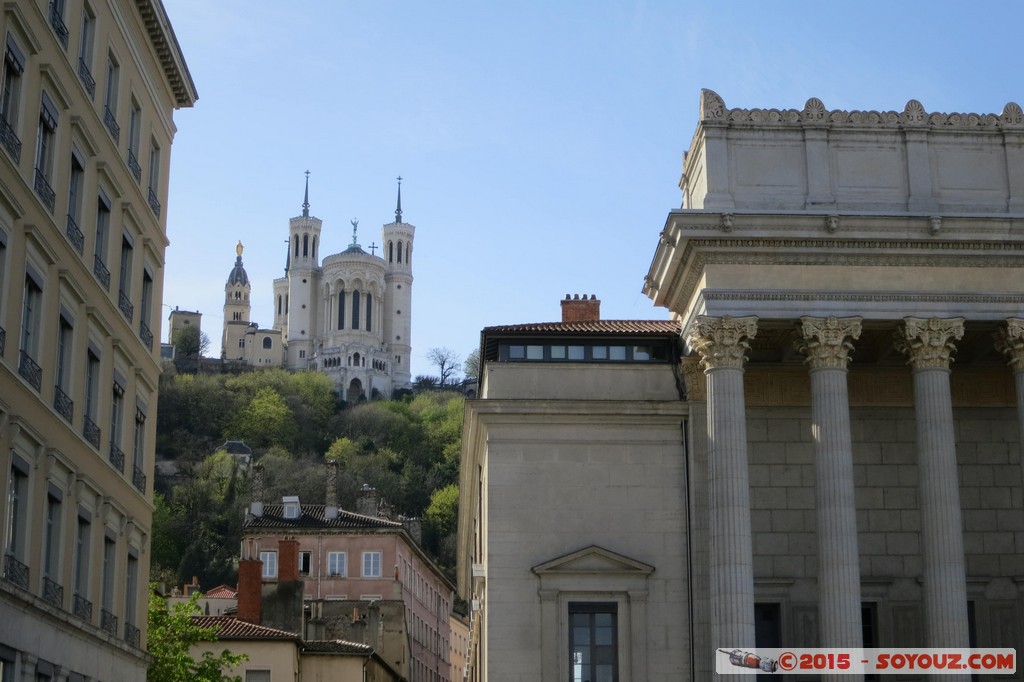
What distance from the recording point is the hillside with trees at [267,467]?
468 feet

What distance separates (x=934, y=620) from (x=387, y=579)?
52.9 meters

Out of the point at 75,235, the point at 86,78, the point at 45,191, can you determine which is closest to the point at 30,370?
the point at 45,191

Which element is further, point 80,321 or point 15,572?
point 80,321

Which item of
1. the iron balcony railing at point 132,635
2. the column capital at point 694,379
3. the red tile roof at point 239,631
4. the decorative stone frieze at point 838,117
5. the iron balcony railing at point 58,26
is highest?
the decorative stone frieze at point 838,117

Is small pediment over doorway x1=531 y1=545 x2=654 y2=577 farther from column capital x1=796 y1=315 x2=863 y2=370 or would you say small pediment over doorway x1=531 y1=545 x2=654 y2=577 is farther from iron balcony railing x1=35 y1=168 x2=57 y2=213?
iron balcony railing x1=35 y1=168 x2=57 y2=213

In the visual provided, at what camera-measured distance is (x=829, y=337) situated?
36969 mm

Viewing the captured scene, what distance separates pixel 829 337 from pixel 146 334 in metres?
15.7

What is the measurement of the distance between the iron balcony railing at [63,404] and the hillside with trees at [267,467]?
95255 millimetres

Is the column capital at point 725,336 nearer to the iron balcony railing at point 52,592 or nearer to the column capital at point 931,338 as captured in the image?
the column capital at point 931,338

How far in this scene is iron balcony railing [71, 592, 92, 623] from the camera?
93.7 feet

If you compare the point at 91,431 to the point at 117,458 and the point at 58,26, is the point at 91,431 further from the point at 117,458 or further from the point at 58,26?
the point at 58,26

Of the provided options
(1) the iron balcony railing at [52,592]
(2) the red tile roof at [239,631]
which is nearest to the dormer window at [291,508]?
(2) the red tile roof at [239,631]

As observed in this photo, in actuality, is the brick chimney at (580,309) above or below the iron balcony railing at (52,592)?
above

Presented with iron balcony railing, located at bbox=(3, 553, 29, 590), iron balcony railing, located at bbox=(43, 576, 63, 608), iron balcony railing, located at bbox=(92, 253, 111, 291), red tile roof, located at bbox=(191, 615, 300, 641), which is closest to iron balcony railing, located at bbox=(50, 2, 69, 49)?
iron balcony railing, located at bbox=(92, 253, 111, 291)
